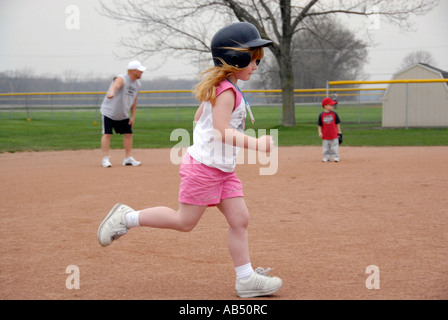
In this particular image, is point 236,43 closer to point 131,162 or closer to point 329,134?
point 131,162

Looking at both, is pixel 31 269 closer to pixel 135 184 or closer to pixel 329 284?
pixel 329 284

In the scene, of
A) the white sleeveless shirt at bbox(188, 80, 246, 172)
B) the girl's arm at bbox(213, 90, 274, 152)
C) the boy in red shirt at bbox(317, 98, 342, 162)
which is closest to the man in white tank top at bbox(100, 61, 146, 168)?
the boy in red shirt at bbox(317, 98, 342, 162)

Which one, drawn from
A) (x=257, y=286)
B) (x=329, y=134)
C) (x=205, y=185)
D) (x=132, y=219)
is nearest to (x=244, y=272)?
(x=257, y=286)

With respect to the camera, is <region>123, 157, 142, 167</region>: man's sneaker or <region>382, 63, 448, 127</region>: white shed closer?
<region>123, 157, 142, 167</region>: man's sneaker

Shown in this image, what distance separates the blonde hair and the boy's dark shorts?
7049mm

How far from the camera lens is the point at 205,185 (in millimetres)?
3393

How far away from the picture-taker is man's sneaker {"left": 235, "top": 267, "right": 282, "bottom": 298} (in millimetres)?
3428

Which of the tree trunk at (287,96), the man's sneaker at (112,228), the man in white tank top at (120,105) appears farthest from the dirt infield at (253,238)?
the tree trunk at (287,96)

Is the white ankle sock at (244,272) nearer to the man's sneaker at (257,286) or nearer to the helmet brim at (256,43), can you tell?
the man's sneaker at (257,286)

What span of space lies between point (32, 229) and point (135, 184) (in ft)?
9.35

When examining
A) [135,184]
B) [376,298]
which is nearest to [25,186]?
[135,184]

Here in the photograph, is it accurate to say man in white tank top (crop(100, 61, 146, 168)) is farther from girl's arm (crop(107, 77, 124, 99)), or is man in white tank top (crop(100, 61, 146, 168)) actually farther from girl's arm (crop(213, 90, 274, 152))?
girl's arm (crop(213, 90, 274, 152))

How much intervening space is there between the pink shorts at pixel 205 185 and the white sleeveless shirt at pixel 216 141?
0.15 ft

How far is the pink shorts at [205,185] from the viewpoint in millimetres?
3400
